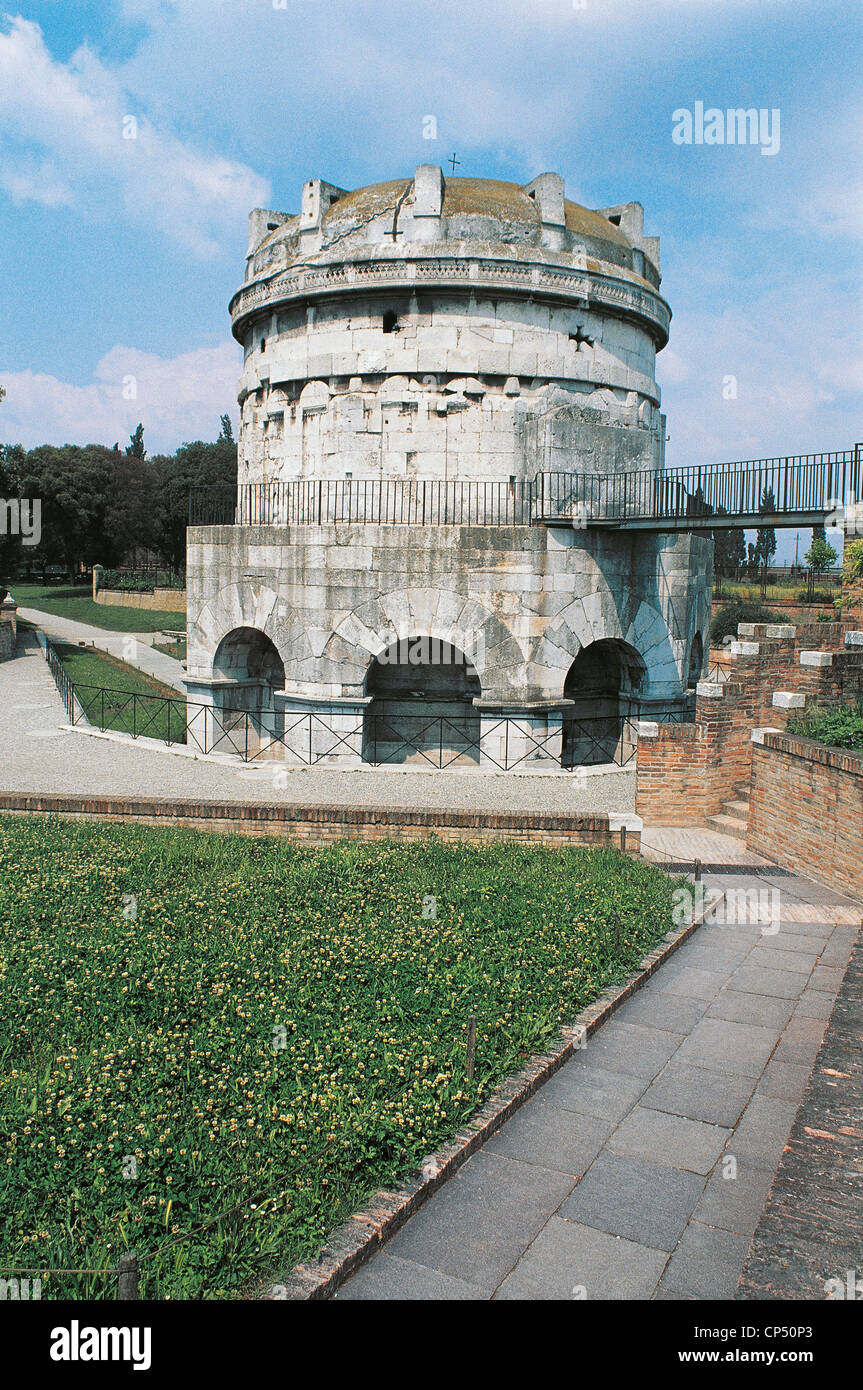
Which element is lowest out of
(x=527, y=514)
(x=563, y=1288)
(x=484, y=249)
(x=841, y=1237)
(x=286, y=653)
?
(x=563, y=1288)

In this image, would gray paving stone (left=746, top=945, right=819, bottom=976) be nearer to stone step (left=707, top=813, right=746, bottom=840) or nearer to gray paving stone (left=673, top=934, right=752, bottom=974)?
gray paving stone (left=673, top=934, right=752, bottom=974)

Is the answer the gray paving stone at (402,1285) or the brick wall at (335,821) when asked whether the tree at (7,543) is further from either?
the gray paving stone at (402,1285)

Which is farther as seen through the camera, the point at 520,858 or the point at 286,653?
the point at 286,653

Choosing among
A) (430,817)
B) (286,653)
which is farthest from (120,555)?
(430,817)

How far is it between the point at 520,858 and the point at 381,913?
2.54 m

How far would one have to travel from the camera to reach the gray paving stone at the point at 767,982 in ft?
28.0

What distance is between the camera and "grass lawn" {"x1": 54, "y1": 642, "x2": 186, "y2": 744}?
72.1ft

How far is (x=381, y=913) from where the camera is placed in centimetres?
942

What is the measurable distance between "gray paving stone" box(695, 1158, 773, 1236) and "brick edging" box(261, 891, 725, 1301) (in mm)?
1307

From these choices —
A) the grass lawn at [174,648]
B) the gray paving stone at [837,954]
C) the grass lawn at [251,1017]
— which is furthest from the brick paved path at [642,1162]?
the grass lawn at [174,648]

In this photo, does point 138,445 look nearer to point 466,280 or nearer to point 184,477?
point 184,477

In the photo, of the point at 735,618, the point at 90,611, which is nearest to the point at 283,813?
the point at 735,618
